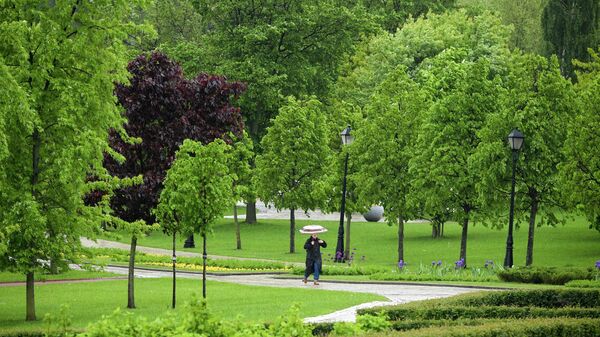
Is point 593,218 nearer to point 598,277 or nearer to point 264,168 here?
point 598,277

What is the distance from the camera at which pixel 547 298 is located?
81.6 feet

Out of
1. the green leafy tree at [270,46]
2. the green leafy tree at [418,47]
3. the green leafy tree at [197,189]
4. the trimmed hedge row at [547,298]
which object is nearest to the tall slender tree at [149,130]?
the green leafy tree at [197,189]

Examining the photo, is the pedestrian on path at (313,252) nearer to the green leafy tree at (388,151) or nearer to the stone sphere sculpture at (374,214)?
the green leafy tree at (388,151)

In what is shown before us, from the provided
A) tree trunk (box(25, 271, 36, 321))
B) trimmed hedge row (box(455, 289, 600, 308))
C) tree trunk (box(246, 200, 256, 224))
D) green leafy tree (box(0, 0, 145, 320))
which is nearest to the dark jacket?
green leafy tree (box(0, 0, 145, 320))

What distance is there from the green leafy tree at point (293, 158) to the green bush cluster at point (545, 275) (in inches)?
747

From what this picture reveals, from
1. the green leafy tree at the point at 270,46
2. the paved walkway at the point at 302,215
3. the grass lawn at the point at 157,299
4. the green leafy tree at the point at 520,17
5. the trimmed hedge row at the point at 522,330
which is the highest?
the green leafy tree at the point at 520,17

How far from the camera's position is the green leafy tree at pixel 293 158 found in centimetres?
5300

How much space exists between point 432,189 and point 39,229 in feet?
75.9

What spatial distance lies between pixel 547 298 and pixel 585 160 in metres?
17.4

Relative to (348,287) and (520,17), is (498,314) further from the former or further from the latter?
(520,17)

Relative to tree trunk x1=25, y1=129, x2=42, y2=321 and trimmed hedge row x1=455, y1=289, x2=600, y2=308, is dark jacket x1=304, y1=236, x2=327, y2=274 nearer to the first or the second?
tree trunk x1=25, y1=129, x2=42, y2=321

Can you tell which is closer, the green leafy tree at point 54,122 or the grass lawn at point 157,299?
the green leafy tree at point 54,122

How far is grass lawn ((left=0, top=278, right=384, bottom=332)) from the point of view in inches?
1045

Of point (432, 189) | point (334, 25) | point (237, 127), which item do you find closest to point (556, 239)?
point (432, 189)
